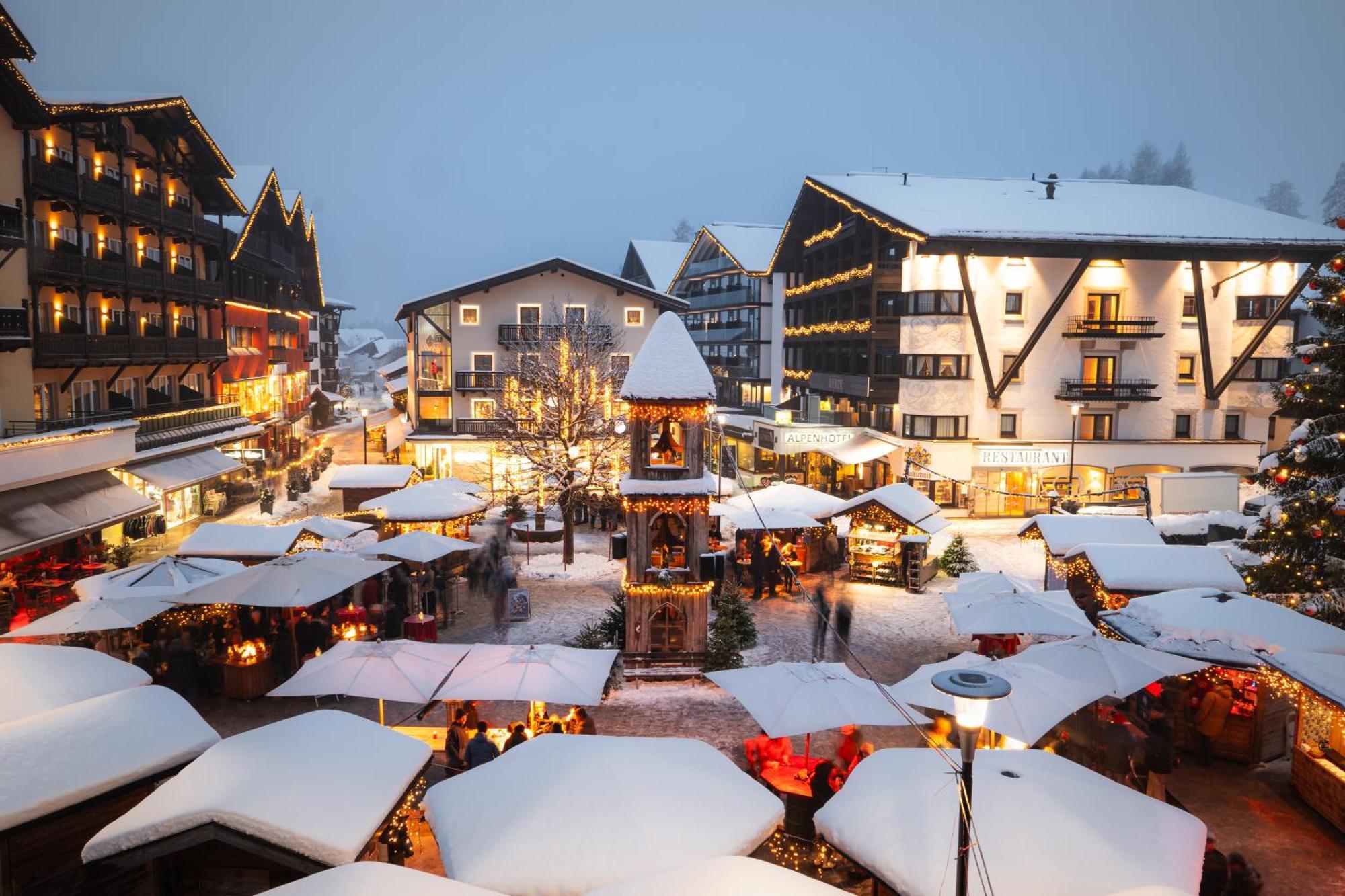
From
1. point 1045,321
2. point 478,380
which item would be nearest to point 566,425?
point 478,380

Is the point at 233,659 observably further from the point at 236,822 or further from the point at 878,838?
the point at 878,838

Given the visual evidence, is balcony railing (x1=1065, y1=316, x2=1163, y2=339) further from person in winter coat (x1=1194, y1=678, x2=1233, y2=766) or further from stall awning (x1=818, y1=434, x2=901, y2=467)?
person in winter coat (x1=1194, y1=678, x2=1233, y2=766)

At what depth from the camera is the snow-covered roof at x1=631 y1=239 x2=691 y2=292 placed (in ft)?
233

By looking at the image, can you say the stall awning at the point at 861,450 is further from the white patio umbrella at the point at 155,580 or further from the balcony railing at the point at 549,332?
the white patio umbrella at the point at 155,580

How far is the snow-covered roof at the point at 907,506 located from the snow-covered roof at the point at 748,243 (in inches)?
1297

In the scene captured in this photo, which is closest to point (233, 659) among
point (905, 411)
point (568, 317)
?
point (568, 317)

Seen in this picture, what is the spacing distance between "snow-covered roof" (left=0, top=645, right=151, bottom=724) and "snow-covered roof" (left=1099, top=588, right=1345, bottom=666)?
1523cm

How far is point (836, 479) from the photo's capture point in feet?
147

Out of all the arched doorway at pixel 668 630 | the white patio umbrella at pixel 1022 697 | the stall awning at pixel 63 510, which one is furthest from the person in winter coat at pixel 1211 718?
the stall awning at pixel 63 510

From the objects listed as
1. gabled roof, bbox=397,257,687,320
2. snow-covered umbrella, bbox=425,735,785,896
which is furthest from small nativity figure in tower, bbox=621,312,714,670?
gabled roof, bbox=397,257,687,320

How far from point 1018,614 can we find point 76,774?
14404mm

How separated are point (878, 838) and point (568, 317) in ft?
115

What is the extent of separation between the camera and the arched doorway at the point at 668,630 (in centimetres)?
1828

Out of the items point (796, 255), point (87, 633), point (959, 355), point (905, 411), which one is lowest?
point (87, 633)
